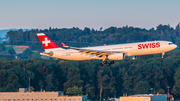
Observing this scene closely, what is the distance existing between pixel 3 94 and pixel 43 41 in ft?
135

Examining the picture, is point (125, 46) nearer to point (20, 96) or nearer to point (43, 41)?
point (43, 41)

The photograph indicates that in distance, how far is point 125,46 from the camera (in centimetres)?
8812

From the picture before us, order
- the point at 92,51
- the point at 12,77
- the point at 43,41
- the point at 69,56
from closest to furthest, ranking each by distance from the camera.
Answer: the point at 92,51
the point at 69,56
the point at 43,41
the point at 12,77

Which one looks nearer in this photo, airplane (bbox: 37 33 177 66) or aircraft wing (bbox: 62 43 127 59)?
aircraft wing (bbox: 62 43 127 59)

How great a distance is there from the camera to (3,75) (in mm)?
190750

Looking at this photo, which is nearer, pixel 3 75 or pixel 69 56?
pixel 69 56

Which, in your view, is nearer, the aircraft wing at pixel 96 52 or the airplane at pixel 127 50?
the aircraft wing at pixel 96 52

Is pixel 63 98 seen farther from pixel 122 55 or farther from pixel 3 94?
→ pixel 122 55

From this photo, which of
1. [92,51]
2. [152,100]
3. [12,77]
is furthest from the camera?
[12,77]

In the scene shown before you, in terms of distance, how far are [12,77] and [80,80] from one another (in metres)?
34.1

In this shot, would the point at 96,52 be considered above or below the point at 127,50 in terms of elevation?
below

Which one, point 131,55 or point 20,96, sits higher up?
point 131,55

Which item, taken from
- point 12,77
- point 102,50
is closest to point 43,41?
point 102,50

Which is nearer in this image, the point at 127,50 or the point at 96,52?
the point at 96,52
